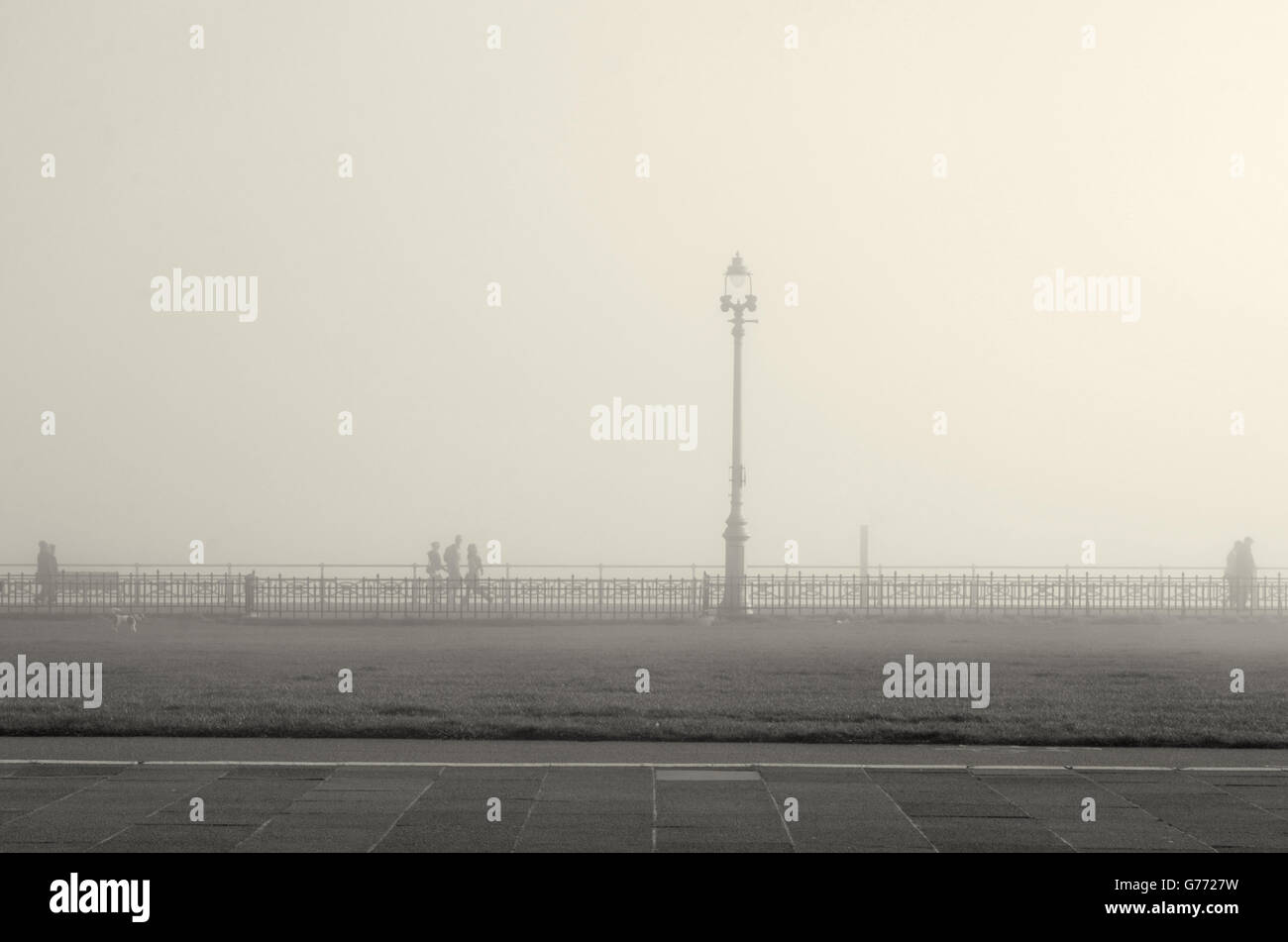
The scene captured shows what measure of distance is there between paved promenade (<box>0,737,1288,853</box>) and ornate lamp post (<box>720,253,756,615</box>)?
20.0 meters

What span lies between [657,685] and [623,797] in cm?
726

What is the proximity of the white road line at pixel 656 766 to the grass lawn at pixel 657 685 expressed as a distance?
5.11ft

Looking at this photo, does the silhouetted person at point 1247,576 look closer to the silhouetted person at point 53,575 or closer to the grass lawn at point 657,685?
the grass lawn at point 657,685

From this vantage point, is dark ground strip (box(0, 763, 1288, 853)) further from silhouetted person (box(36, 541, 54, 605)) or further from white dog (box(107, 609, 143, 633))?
silhouetted person (box(36, 541, 54, 605))

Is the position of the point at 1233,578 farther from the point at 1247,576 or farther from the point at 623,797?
the point at 623,797

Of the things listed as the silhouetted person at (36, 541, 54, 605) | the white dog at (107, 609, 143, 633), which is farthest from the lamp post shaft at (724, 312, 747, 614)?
the silhouetted person at (36, 541, 54, 605)

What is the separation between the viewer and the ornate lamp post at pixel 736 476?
31891 millimetres

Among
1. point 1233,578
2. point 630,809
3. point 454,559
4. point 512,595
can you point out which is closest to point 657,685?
point 630,809

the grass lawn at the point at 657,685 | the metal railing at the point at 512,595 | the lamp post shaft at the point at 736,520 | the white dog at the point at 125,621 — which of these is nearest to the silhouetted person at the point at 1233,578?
the metal railing at the point at 512,595
